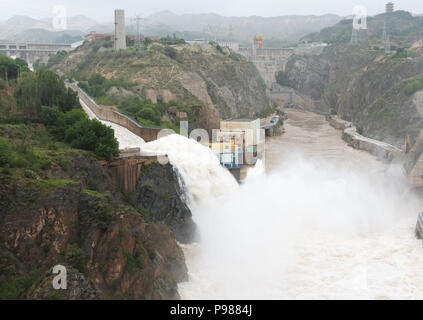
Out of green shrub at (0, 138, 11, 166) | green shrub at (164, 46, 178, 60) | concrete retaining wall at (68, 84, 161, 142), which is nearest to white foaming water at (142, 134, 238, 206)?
concrete retaining wall at (68, 84, 161, 142)

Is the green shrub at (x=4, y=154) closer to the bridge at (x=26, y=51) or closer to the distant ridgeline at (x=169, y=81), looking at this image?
the distant ridgeline at (x=169, y=81)

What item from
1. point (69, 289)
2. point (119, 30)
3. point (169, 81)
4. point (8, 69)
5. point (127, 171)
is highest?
point (119, 30)

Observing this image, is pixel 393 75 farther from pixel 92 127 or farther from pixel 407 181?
pixel 92 127

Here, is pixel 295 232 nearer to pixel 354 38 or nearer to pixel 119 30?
pixel 119 30

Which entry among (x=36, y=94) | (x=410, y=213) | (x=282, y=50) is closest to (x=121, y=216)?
(x=36, y=94)

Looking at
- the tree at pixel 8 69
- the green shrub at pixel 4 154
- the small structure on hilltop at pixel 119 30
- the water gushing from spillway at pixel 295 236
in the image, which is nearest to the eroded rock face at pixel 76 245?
the green shrub at pixel 4 154

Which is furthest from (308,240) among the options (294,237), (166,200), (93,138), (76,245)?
(76,245)
